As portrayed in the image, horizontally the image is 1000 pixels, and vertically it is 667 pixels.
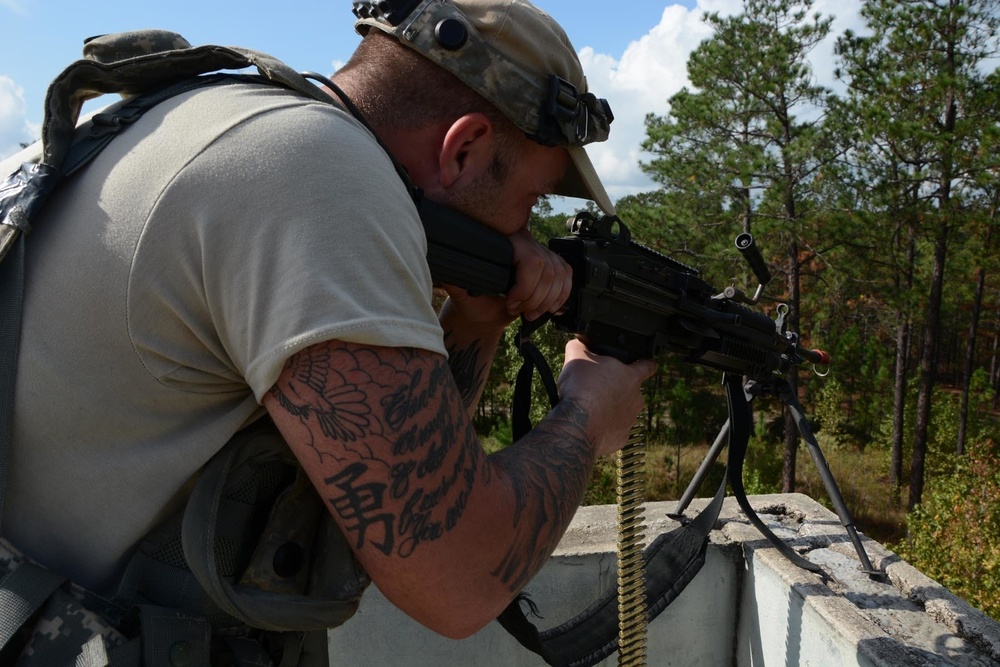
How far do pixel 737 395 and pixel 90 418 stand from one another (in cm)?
279

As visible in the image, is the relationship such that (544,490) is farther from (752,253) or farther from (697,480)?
(697,480)

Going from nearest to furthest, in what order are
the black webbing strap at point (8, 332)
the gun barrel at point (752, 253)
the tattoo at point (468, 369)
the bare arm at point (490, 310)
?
1. the black webbing strap at point (8, 332)
2. the bare arm at point (490, 310)
3. the tattoo at point (468, 369)
4. the gun barrel at point (752, 253)

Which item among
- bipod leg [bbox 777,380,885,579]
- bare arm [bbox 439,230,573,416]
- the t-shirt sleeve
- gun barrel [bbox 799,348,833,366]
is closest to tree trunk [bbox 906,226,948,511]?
gun barrel [bbox 799,348,833,366]

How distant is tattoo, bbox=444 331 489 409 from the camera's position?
214cm

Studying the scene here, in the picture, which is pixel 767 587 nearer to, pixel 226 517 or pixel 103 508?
pixel 226 517

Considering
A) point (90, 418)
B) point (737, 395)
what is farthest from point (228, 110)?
point (737, 395)

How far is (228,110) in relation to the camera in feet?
3.91

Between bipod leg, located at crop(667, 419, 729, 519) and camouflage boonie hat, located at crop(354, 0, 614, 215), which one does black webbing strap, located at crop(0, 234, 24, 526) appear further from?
bipod leg, located at crop(667, 419, 729, 519)

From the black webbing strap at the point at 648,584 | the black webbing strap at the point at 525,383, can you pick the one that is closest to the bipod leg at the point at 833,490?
the black webbing strap at the point at 648,584

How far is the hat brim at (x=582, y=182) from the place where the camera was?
1.80 m

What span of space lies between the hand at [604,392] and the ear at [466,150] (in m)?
0.63

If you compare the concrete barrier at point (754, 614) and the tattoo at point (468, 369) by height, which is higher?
the tattoo at point (468, 369)

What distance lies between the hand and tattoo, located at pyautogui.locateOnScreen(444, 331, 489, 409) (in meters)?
0.26

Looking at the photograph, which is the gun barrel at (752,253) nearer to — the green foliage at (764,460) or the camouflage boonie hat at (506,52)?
the camouflage boonie hat at (506,52)
